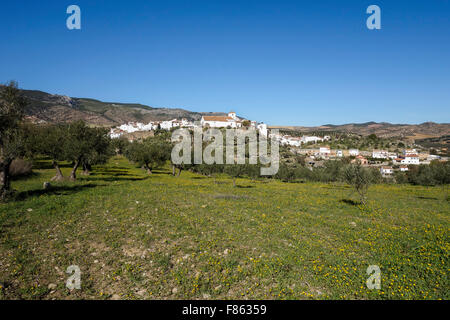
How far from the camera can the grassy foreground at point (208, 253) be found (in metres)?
8.25

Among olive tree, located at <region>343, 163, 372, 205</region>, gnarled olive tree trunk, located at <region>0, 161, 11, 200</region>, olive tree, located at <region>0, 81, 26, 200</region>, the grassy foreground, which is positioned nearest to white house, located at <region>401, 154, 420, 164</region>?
olive tree, located at <region>343, 163, 372, 205</region>

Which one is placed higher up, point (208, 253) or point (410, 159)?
point (208, 253)

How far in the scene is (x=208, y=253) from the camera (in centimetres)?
1091

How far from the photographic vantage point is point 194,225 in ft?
48.3

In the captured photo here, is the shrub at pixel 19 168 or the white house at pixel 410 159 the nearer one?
the shrub at pixel 19 168

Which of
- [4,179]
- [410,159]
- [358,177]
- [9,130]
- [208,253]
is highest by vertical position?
[9,130]

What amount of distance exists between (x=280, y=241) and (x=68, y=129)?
39.5m

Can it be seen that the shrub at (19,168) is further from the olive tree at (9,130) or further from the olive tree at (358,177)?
the olive tree at (358,177)

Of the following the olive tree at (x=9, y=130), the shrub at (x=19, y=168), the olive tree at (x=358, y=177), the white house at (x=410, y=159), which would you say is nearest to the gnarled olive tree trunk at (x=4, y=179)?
the olive tree at (x=9, y=130)

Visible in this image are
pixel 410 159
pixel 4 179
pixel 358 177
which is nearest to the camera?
pixel 4 179

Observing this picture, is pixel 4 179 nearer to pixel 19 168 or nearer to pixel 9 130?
pixel 9 130

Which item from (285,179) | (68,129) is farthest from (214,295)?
(285,179)

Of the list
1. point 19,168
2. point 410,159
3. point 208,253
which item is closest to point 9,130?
point 19,168

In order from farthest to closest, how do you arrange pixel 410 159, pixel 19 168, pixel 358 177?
pixel 410 159 → pixel 19 168 → pixel 358 177
